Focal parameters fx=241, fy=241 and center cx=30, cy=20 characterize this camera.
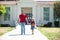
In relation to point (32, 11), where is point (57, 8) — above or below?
above

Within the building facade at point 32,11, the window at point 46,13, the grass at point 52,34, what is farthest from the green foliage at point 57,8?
the grass at point 52,34

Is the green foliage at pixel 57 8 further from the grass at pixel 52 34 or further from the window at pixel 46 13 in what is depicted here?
the grass at pixel 52 34

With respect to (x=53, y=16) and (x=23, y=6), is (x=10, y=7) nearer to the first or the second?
(x=23, y=6)

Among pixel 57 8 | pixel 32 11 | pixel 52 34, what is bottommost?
pixel 52 34

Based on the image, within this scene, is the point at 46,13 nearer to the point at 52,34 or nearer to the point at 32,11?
the point at 32,11

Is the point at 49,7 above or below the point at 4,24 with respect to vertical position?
above

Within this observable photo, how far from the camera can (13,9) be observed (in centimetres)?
4184

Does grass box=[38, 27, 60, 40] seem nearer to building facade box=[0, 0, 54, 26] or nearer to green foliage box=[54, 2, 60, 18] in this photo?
green foliage box=[54, 2, 60, 18]

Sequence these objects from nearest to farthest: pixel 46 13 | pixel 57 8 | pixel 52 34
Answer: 1. pixel 52 34
2. pixel 57 8
3. pixel 46 13

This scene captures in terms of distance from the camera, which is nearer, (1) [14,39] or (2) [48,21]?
(1) [14,39]

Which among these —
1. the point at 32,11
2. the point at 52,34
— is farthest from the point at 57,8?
the point at 52,34

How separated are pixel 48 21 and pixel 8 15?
703cm

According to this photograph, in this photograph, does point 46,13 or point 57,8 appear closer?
point 57,8

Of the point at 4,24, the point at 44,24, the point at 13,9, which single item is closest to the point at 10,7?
the point at 13,9
